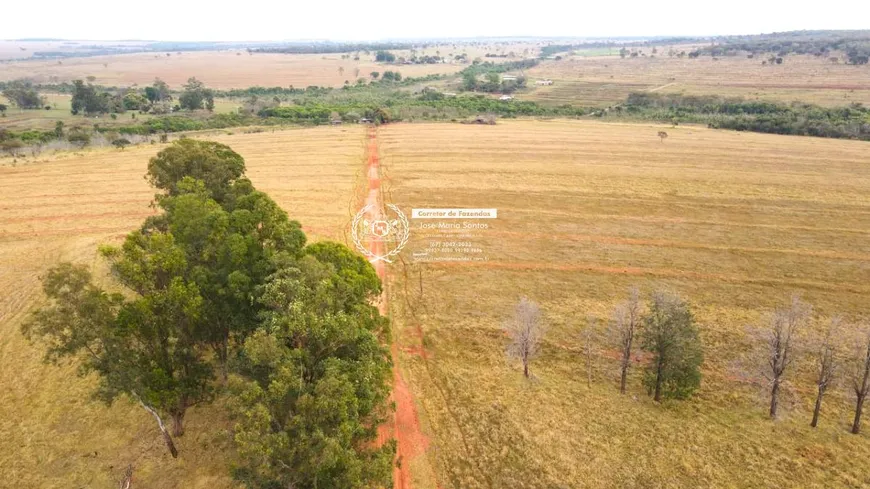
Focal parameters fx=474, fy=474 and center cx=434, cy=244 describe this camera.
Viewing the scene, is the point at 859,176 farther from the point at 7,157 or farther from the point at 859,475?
the point at 7,157

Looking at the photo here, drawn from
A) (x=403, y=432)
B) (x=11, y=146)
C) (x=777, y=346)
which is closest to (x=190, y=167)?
(x=403, y=432)

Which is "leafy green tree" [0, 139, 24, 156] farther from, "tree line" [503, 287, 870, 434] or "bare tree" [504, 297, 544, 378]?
"bare tree" [504, 297, 544, 378]

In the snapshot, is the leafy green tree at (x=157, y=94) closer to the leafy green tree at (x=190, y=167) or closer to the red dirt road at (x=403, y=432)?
the leafy green tree at (x=190, y=167)

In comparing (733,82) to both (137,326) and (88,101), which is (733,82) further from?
(88,101)

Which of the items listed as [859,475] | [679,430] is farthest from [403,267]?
[859,475]

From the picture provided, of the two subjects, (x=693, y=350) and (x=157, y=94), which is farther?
(x=157, y=94)

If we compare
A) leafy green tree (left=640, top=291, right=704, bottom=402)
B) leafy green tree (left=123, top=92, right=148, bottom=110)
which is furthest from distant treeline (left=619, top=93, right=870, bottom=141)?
leafy green tree (left=123, top=92, right=148, bottom=110)
